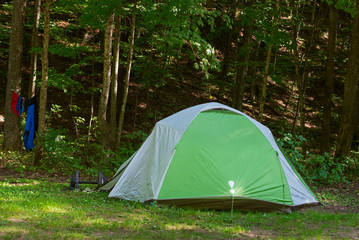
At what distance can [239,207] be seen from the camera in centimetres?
641

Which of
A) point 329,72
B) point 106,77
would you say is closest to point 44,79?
point 106,77

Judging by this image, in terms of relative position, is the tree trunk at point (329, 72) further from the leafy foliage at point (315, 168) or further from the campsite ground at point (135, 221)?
the campsite ground at point (135, 221)

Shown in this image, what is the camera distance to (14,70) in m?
11.5

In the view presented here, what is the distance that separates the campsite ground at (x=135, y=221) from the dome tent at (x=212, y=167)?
0.24 meters

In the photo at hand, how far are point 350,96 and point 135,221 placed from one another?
8957 millimetres

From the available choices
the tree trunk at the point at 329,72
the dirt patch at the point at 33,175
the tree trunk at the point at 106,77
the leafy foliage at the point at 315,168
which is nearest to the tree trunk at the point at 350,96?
the tree trunk at the point at 329,72

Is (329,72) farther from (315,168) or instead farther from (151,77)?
(151,77)

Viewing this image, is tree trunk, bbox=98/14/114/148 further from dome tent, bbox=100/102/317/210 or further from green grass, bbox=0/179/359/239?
green grass, bbox=0/179/359/239

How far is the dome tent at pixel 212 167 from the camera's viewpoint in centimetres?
628

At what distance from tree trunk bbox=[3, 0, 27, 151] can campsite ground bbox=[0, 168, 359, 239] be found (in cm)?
527

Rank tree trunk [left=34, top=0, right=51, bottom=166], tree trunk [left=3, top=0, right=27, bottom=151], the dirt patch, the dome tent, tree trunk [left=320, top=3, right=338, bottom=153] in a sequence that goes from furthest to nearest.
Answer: tree trunk [left=320, top=3, right=338, bottom=153] → tree trunk [left=3, top=0, right=27, bottom=151] → tree trunk [left=34, top=0, right=51, bottom=166] → the dirt patch → the dome tent

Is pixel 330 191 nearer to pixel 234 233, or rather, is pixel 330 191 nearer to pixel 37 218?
pixel 234 233

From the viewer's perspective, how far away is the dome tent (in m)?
6.28

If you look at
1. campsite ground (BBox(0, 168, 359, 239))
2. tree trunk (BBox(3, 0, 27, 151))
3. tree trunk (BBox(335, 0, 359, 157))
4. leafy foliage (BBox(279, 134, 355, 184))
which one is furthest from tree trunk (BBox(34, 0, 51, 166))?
tree trunk (BBox(335, 0, 359, 157))
